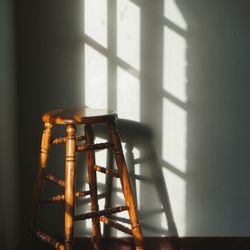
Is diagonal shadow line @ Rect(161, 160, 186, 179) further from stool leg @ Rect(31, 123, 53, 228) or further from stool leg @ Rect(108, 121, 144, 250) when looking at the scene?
stool leg @ Rect(31, 123, 53, 228)

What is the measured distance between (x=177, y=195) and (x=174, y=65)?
0.63 m

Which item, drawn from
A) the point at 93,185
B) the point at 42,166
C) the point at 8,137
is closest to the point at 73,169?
the point at 42,166

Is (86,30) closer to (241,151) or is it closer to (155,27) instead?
(155,27)

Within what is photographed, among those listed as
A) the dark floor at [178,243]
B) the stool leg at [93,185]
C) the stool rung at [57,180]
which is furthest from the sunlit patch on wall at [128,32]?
the dark floor at [178,243]

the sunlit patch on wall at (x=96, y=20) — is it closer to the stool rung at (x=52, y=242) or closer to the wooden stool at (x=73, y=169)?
the wooden stool at (x=73, y=169)

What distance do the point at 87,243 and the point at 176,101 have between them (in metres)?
0.82

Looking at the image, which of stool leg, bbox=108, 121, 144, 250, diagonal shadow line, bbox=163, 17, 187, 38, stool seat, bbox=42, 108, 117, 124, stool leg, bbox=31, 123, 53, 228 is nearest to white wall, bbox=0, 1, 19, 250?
stool leg, bbox=31, 123, 53, 228

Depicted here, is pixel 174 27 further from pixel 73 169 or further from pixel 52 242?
pixel 52 242

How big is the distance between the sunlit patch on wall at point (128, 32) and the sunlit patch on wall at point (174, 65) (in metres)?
0.14

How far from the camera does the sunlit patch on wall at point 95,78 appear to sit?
1.77m

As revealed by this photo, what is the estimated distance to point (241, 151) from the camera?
1.85m

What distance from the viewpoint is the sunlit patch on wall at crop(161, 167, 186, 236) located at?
6.05 feet

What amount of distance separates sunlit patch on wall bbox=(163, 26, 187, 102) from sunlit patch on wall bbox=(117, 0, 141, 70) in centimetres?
14

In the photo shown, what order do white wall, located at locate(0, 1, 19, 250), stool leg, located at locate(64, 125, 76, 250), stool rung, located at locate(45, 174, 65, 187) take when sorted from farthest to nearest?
white wall, located at locate(0, 1, 19, 250) < stool rung, located at locate(45, 174, 65, 187) < stool leg, located at locate(64, 125, 76, 250)
